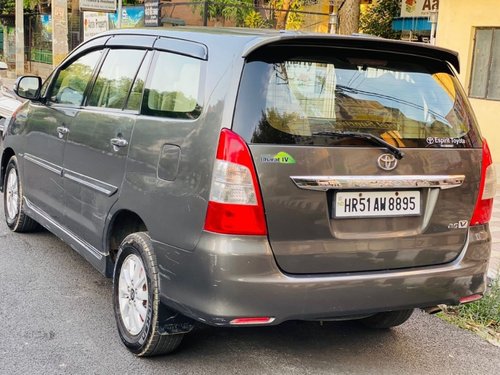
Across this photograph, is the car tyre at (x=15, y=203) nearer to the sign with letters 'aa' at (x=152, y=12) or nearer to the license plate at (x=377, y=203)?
the license plate at (x=377, y=203)

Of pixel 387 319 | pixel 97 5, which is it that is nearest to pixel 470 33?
pixel 97 5

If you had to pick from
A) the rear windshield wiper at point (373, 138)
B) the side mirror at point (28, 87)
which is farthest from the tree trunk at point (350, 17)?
the rear windshield wiper at point (373, 138)

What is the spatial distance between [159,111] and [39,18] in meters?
27.4

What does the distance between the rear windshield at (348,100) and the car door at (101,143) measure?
102cm

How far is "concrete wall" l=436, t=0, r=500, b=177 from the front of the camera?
11.0m

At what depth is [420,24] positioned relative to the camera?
14898 mm

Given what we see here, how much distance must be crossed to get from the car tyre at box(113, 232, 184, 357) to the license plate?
1.05 m

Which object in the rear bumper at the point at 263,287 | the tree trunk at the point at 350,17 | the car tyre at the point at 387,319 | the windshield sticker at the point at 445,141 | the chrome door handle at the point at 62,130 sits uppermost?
the tree trunk at the point at 350,17

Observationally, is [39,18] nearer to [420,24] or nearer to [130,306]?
[420,24]

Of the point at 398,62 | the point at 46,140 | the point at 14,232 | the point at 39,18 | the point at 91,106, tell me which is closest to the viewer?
the point at 398,62

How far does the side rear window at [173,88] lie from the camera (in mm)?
3334

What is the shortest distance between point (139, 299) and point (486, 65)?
30.8ft

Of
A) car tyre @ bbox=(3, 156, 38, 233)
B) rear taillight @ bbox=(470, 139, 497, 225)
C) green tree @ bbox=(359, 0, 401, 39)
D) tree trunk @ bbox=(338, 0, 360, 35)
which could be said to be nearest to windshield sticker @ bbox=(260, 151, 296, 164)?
rear taillight @ bbox=(470, 139, 497, 225)

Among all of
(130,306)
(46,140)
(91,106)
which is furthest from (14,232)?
(130,306)
